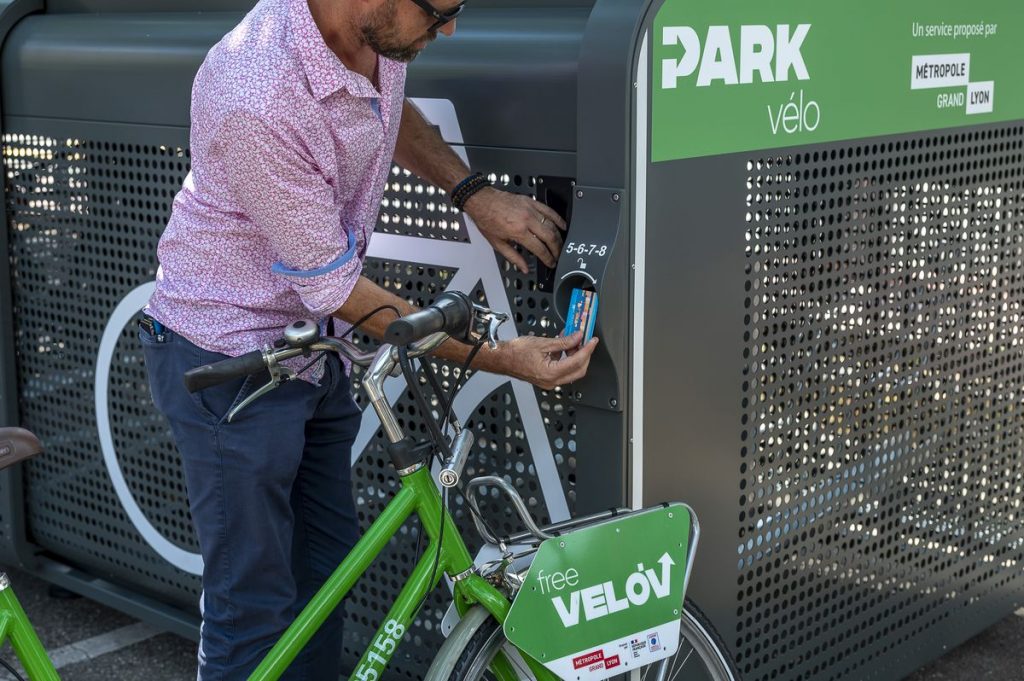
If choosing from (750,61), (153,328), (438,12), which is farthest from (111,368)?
(750,61)

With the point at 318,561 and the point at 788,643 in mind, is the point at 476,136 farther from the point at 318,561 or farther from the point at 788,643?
the point at 788,643

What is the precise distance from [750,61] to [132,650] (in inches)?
98.8

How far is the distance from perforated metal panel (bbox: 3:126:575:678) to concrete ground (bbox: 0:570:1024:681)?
0.63ft

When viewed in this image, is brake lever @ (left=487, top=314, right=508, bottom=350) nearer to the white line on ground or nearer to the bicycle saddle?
the bicycle saddle

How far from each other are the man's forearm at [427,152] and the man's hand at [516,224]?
0.09 meters

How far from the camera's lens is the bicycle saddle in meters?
2.31

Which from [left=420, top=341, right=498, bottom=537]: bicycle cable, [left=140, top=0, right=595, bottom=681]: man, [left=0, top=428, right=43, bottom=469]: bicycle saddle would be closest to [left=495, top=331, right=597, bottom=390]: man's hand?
[left=140, top=0, right=595, bottom=681]: man

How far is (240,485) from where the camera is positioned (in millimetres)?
2494

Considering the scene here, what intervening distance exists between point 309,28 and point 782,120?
1.07 m

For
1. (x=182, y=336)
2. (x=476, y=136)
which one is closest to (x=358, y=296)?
(x=182, y=336)

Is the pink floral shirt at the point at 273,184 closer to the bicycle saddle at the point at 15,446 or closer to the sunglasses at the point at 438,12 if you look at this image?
the sunglasses at the point at 438,12

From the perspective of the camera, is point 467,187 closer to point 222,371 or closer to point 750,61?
point 750,61

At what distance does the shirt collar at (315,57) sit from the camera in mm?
2283

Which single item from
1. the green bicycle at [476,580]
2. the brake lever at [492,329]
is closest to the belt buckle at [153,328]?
the green bicycle at [476,580]
